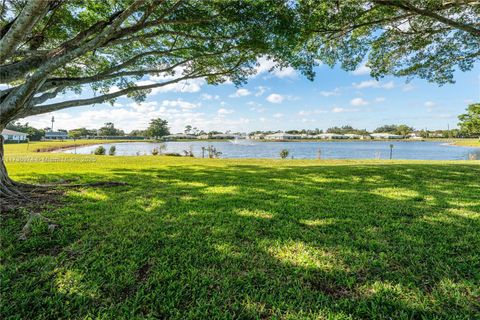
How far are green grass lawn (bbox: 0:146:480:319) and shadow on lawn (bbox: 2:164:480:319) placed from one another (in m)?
0.01

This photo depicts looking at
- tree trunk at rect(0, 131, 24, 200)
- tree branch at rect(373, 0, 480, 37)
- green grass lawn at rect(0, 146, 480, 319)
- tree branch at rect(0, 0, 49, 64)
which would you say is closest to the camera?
green grass lawn at rect(0, 146, 480, 319)

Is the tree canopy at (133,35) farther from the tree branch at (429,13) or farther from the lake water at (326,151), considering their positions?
the lake water at (326,151)

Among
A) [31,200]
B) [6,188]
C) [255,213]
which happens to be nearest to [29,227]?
Answer: [31,200]

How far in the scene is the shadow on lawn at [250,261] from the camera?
199cm

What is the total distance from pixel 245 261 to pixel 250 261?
0.06m

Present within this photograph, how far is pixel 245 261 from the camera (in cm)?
268

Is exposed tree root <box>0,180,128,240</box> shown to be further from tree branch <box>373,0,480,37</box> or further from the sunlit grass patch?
tree branch <box>373,0,480,37</box>

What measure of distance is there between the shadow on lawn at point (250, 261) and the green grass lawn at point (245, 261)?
14 millimetres

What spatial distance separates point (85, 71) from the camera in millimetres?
10648

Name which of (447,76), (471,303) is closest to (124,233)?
(471,303)

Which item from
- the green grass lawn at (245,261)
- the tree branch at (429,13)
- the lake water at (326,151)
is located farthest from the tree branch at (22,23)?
the lake water at (326,151)

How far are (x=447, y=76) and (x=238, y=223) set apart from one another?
1251 cm

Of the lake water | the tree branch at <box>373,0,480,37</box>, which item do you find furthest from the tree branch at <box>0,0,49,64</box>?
the lake water

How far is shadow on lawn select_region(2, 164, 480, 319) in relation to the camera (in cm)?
199
